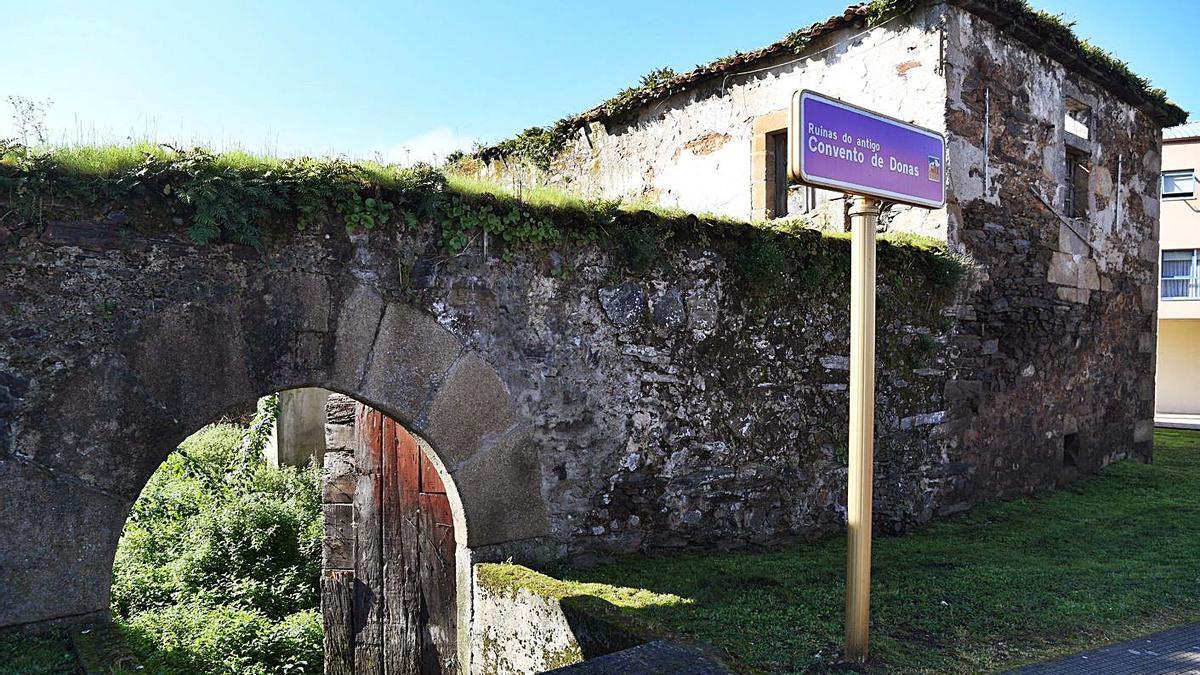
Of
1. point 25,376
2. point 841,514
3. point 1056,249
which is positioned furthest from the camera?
point 1056,249

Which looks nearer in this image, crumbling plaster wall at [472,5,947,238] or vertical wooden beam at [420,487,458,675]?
vertical wooden beam at [420,487,458,675]

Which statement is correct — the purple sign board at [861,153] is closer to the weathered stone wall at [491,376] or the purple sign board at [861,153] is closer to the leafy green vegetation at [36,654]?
the weathered stone wall at [491,376]

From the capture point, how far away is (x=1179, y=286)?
19.4m

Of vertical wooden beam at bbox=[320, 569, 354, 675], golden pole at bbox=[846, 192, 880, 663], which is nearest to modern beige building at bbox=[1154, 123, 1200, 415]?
golden pole at bbox=[846, 192, 880, 663]

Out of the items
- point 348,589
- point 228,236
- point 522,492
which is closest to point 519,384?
point 522,492

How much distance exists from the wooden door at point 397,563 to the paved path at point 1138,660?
301 centimetres

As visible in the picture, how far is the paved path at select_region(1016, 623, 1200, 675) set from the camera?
3334mm

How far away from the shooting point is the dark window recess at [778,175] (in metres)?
7.66

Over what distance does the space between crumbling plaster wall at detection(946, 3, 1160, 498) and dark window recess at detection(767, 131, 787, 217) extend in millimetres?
1559

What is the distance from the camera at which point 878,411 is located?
5.81m

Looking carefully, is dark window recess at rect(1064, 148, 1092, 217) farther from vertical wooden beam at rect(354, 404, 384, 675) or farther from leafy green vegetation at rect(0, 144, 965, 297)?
vertical wooden beam at rect(354, 404, 384, 675)

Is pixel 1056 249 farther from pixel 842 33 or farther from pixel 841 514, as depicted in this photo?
pixel 841 514

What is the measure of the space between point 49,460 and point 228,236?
1073mm

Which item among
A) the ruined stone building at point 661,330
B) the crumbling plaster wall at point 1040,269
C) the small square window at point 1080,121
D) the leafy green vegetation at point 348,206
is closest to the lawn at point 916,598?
the ruined stone building at point 661,330
